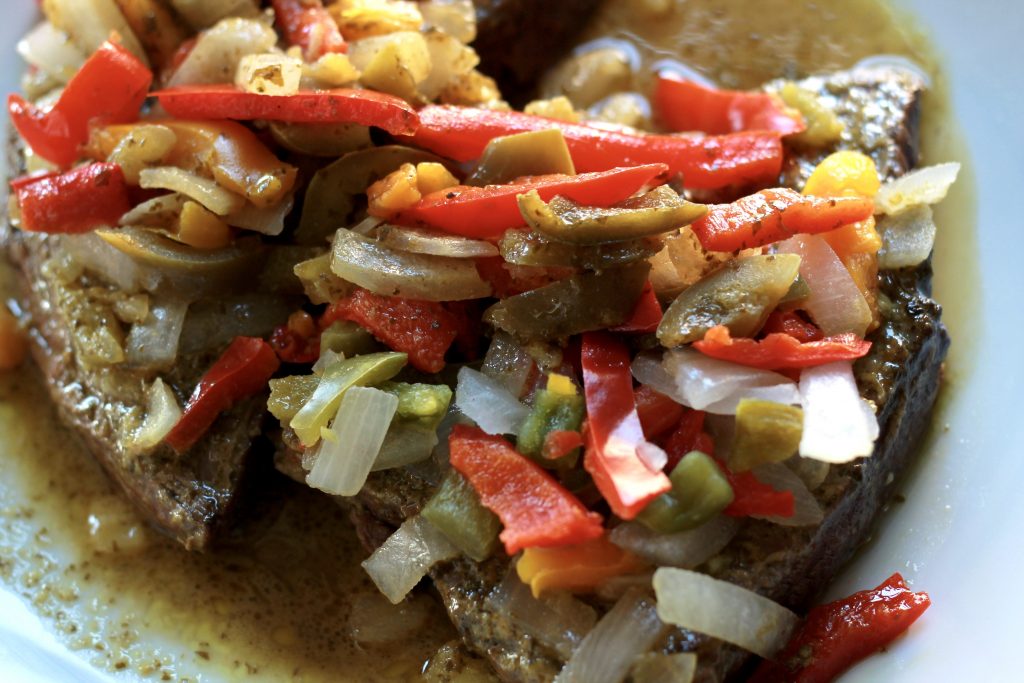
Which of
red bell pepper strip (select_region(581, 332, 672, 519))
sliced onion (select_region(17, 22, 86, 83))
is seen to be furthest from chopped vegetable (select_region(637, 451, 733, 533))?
sliced onion (select_region(17, 22, 86, 83))

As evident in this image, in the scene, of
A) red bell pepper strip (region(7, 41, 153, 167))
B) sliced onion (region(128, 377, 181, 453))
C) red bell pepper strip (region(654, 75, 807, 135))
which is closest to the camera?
sliced onion (region(128, 377, 181, 453))

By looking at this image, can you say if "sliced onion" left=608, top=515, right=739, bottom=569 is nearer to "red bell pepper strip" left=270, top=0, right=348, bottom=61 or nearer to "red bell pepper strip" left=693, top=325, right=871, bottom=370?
"red bell pepper strip" left=693, top=325, right=871, bottom=370

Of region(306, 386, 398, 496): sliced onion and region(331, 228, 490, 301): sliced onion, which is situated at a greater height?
region(331, 228, 490, 301): sliced onion

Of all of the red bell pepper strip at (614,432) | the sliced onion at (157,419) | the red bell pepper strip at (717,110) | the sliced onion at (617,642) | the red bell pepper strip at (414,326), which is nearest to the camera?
→ the red bell pepper strip at (614,432)

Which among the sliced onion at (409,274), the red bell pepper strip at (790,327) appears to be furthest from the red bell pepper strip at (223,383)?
the red bell pepper strip at (790,327)

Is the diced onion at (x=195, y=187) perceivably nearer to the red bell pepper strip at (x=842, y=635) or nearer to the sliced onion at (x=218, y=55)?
the sliced onion at (x=218, y=55)

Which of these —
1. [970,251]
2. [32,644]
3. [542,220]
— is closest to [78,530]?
[32,644]
